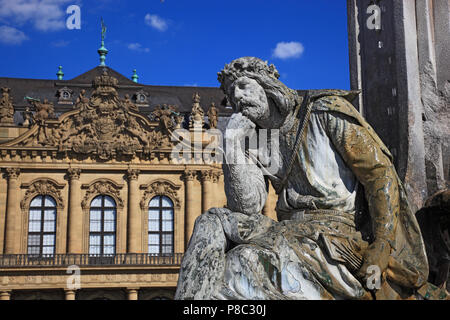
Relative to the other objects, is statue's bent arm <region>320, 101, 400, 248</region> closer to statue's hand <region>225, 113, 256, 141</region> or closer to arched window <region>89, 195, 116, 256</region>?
statue's hand <region>225, 113, 256, 141</region>

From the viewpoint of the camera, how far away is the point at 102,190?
96.2 feet

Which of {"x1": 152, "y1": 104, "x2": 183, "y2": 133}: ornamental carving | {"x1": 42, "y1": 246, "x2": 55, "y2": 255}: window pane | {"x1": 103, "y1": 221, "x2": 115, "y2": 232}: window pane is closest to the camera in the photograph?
{"x1": 42, "y1": 246, "x2": 55, "y2": 255}: window pane

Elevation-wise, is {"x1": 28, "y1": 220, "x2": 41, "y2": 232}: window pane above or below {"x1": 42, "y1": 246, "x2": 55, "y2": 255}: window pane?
above

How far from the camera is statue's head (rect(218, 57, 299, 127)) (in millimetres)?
2814

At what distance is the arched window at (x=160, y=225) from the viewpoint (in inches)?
1150

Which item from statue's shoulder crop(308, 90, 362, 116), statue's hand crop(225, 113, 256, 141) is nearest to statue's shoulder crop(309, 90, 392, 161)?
statue's shoulder crop(308, 90, 362, 116)

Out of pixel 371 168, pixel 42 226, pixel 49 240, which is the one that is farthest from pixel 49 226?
pixel 371 168

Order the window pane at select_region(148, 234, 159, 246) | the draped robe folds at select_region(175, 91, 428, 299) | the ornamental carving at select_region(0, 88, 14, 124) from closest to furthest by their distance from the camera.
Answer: the draped robe folds at select_region(175, 91, 428, 299) < the window pane at select_region(148, 234, 159, 246) < the ornamental carving at select_region(0, 88, 14, 124)

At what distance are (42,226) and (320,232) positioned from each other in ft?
90.2

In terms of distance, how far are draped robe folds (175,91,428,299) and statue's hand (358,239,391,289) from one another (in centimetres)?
3

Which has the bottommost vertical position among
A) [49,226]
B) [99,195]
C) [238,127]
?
[238,127]

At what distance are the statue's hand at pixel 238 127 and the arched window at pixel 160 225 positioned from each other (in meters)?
26.7

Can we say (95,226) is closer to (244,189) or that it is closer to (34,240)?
(34,240)

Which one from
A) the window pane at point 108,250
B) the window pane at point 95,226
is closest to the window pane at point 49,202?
the window pane at point 95,226
